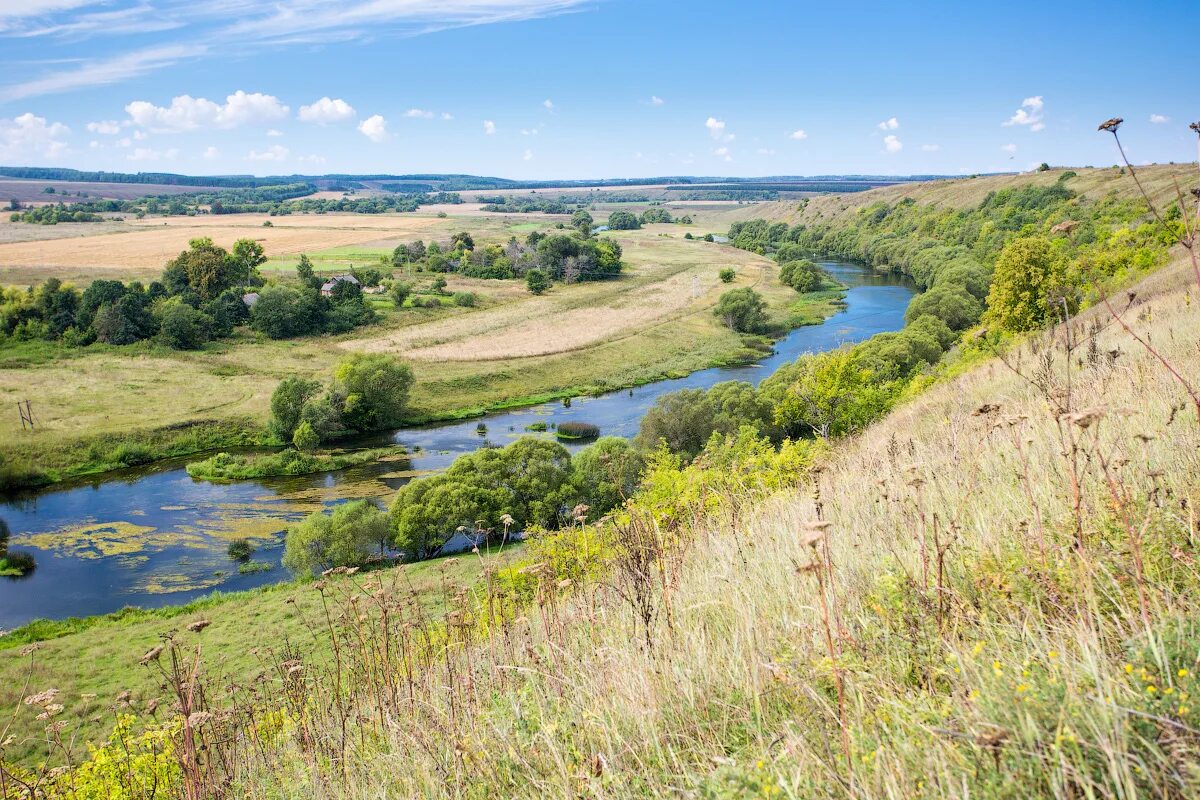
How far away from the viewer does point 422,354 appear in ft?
195

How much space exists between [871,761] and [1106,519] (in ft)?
Result: 6.44

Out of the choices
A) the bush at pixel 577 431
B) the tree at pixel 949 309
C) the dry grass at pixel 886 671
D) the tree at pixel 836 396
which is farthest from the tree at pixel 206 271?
the dry grass at pixel 886 671

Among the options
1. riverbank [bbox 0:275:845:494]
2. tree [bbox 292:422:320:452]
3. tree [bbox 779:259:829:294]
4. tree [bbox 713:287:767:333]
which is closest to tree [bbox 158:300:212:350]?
riverbank [bbox 0:275:845:494]

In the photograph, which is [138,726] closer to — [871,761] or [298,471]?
[871,761]

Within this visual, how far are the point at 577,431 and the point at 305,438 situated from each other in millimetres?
16153

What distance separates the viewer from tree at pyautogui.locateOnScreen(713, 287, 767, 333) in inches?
2717

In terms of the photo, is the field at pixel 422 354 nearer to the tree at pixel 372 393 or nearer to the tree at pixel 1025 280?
the tree at pixel 372 393

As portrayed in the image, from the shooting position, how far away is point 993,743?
1.95m

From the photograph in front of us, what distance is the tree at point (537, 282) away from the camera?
87438 millimetres

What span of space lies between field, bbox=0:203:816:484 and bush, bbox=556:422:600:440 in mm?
8776

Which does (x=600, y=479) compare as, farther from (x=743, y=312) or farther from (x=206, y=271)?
(x=206, y=271)

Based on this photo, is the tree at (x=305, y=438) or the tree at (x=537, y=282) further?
the tree at (x=537, y=282)

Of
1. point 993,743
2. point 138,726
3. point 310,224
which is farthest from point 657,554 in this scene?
point 310,224

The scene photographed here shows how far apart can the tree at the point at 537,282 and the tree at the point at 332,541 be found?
60559mm
